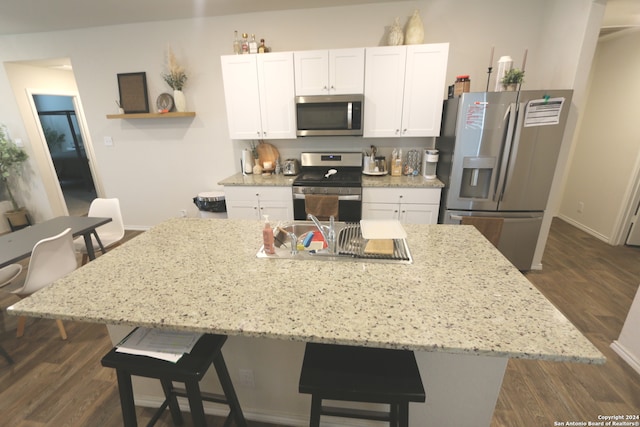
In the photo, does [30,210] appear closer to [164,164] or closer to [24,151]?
[24,151]

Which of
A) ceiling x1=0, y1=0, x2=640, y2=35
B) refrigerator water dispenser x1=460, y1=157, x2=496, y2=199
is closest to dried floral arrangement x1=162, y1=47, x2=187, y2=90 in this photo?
ceiling x1=0, y1=0, x2=640, y2=35

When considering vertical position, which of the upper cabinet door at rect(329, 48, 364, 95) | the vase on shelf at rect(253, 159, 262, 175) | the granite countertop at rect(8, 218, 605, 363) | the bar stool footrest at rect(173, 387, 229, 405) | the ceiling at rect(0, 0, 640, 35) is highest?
the ceiling at rect(0, 0, 640, 35)

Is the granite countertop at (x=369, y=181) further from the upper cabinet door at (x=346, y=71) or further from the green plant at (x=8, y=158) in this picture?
the green plant at (x=8, y=158)

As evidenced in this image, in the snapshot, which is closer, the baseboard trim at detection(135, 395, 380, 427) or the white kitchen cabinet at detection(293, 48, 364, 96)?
the baseboard trim at detection(135, 395, 380, 427)

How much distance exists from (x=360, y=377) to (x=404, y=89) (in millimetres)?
2616

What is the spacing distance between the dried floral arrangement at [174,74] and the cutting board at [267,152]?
1170mm

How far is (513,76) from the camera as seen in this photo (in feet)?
7.67

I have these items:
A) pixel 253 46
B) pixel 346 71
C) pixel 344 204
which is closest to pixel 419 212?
pixel 344 204

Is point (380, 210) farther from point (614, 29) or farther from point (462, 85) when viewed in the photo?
point (614, 29)

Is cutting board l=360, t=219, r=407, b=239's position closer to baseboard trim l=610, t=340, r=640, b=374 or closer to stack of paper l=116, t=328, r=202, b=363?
stack of paper l=116, t=328, r=202, b=363

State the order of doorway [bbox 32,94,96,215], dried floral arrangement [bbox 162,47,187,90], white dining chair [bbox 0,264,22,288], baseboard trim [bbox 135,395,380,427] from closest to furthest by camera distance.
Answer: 1. baseboard trim [bbox 135,395,380,427]
2. white dining chair [bbox 0,264,22,288]
3. dried floral arrangement [bbox 162,47,187,90]
4. doorway [bbox 32,94,96,215]

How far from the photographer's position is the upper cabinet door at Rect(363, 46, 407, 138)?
104 inches

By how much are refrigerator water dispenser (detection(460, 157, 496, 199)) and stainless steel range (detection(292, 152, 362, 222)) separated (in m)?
0.98

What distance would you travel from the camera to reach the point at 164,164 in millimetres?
3727
